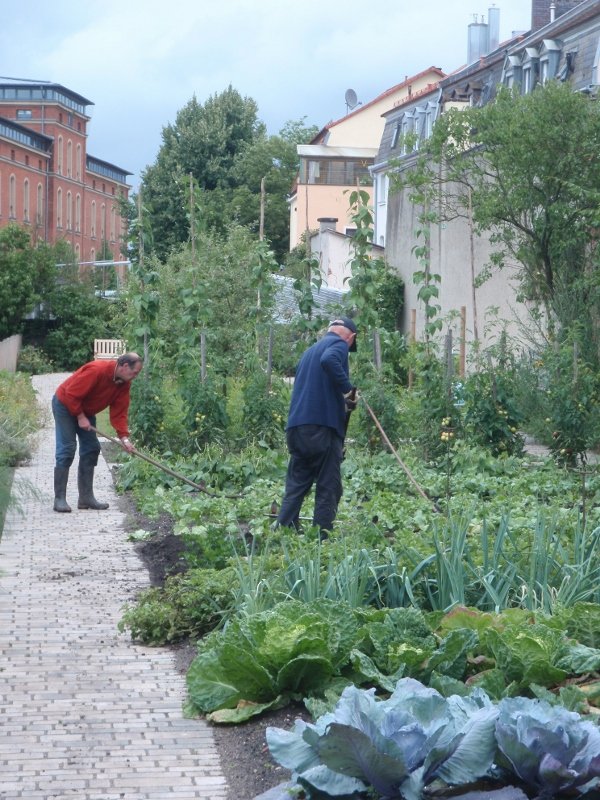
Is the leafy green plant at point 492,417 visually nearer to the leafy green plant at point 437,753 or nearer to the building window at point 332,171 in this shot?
the leafy green plant at point 437,753

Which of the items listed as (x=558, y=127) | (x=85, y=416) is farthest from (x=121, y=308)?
(x=85, y=416)

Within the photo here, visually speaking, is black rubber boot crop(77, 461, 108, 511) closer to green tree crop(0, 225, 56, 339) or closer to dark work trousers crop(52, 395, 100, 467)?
dark work trousers crop(52, 395, 100, 467)

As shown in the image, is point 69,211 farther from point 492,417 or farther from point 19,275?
point 492,417

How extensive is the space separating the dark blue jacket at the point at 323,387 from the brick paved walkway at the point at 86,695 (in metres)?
1.60

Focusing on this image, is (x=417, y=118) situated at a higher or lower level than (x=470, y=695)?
higher

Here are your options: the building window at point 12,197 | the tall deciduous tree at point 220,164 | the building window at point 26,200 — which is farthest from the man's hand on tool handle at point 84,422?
the building window at point 26,200

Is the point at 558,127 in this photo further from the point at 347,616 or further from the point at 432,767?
the point at 432,767

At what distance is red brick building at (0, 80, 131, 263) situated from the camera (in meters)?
67.4

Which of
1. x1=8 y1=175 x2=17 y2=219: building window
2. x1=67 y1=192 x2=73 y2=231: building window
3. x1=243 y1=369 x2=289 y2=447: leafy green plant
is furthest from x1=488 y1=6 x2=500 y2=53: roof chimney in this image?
x1=67 y1=192 x2=73 y2=231: building window

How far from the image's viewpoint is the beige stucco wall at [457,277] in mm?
22031

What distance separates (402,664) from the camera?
495 centimetres

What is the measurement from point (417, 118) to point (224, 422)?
2530cm

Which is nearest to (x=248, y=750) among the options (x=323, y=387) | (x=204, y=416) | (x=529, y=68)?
(x=323, y=387)

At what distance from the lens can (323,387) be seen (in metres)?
8.44
